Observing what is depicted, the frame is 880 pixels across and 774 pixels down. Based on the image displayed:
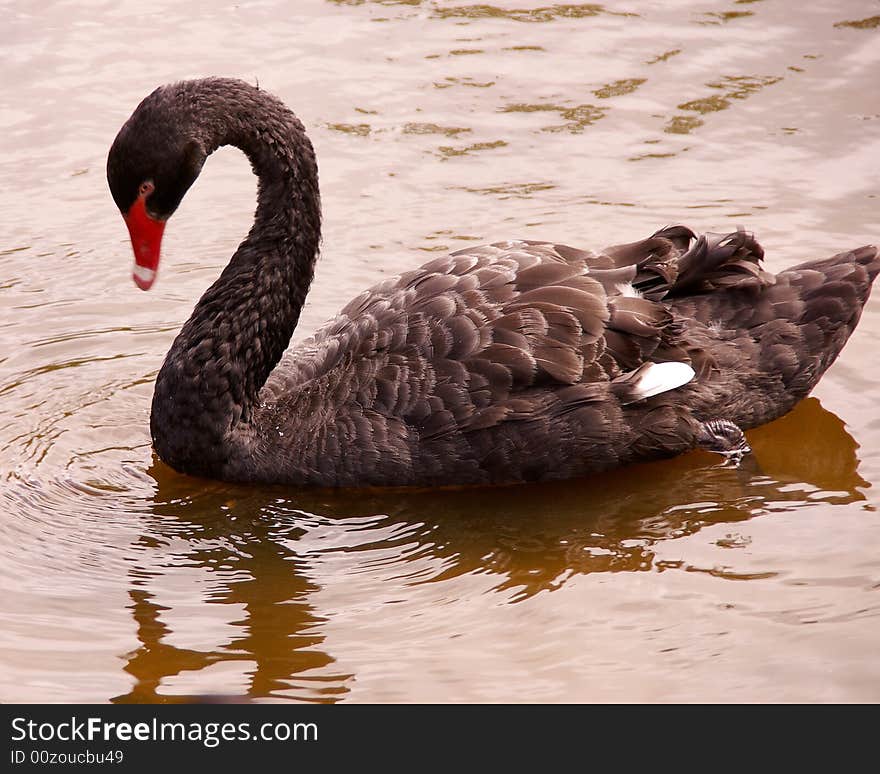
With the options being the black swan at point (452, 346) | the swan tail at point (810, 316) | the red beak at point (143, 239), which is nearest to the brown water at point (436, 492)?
the black swan at point (452, 346)

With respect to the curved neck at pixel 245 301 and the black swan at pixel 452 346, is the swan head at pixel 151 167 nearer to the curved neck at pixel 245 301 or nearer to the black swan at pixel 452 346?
the black swan at pixel 452 346

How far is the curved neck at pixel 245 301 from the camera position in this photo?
21.4 ft

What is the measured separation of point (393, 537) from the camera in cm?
618

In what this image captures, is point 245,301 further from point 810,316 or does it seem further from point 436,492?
point 810,316

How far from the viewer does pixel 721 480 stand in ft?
21.8

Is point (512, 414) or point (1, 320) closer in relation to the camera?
point (512, 414)

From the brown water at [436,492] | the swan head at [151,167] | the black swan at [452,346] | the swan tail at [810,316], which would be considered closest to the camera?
the brown water at [436,492]

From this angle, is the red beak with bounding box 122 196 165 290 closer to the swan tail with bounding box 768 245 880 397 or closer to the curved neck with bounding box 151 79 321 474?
the curved neck with bounding box 151 79 321 474

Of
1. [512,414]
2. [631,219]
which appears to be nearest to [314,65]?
[631,219]

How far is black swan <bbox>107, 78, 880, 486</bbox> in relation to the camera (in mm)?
6352

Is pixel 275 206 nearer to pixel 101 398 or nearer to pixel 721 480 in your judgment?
pixel 101 398

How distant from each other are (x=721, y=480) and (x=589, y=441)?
27.1 inches

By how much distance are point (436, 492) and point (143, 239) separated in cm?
170

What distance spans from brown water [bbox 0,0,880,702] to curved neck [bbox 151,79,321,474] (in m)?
0.30
